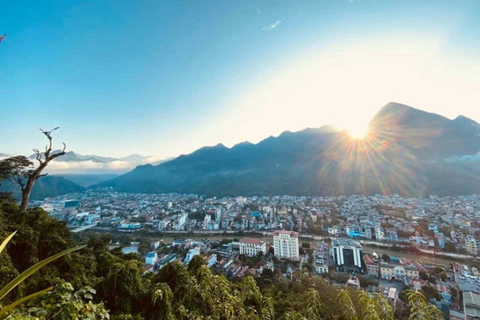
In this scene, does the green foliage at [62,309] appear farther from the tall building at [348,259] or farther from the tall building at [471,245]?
the tall building at [471,245]

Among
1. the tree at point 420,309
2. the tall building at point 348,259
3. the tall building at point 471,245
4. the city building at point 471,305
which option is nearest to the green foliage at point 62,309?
the tree at point 420,309

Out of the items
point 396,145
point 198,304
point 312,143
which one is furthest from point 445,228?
point 312,143

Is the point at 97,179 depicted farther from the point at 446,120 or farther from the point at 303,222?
the point at 446,120

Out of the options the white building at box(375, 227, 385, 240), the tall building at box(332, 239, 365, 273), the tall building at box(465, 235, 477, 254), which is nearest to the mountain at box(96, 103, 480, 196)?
the white building at box(375, 227, 385, 240)

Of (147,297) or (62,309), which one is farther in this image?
(147,297)

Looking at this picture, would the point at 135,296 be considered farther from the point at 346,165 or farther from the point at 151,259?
the point at 346,165

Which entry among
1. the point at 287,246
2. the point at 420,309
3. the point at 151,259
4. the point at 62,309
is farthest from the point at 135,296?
the point at 287,246
